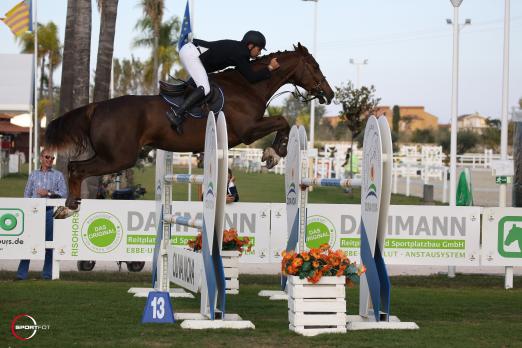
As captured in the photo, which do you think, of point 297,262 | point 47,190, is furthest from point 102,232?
point 297,262

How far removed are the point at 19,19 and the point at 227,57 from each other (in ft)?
58.7

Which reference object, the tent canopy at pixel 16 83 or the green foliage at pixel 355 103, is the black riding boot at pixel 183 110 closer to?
the tent canopy at pixel 16 83

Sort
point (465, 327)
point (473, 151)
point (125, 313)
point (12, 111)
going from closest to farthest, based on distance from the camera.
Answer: point (465, 327) → point (125, 313) → point (12, 111) → point (473, 151)

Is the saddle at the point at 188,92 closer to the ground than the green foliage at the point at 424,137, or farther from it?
closer to the ground

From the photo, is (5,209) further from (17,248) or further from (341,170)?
(341,170)

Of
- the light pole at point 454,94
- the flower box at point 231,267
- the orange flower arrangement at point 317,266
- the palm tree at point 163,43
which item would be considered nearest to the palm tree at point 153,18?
the palm tree at point 163,43

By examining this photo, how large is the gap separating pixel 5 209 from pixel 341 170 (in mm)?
33024

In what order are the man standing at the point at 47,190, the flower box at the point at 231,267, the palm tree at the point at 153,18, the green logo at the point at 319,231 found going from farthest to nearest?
the palm tree at the point at 153,18
the green logo at the point at 319,231
the man standing at the point at 47,190
the flower box at the point at 231,267

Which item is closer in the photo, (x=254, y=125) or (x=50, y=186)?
(x=254, y=125)

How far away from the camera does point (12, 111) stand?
48.9 ft

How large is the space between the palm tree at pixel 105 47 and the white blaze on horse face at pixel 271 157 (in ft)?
28.9

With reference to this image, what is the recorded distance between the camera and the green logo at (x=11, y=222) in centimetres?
1266

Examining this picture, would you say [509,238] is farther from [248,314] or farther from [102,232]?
[102,232]

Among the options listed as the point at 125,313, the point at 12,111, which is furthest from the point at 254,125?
the point at 12,111
